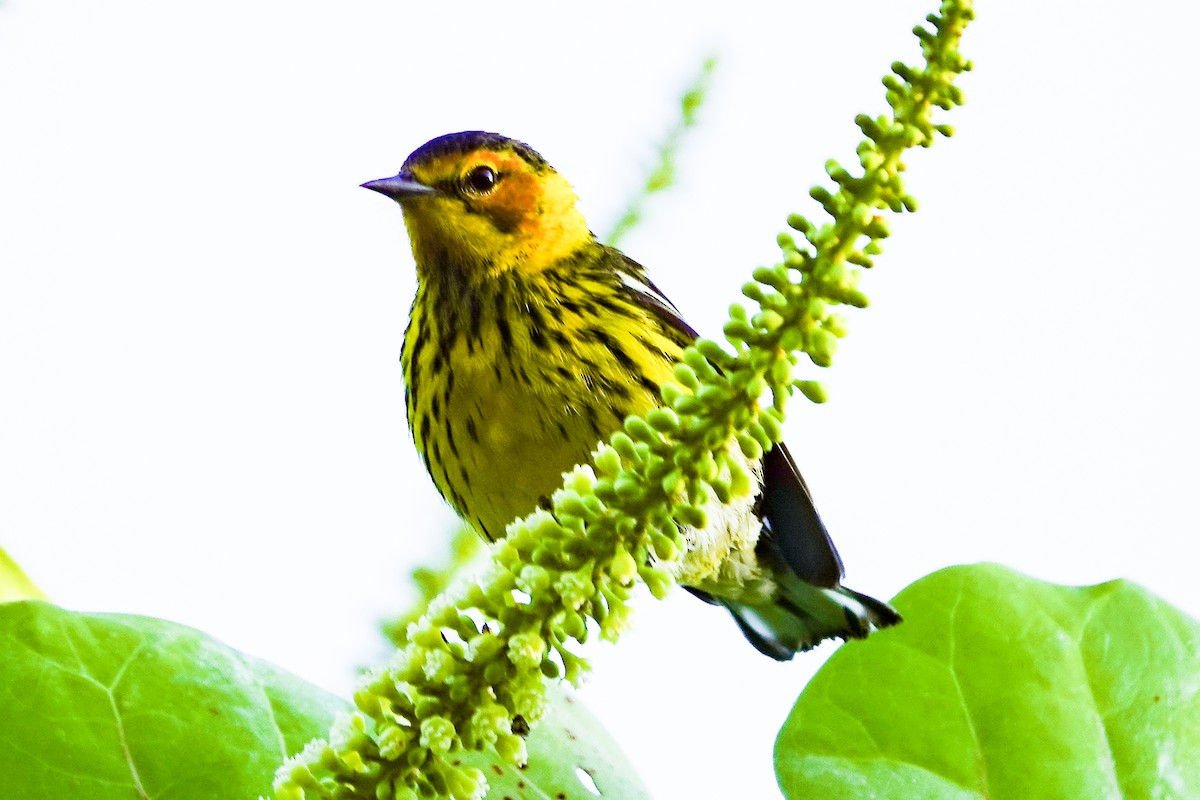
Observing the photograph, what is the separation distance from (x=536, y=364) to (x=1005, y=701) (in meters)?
0.72

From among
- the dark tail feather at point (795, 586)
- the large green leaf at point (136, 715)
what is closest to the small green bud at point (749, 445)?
the large green leaf at point (136, 715)

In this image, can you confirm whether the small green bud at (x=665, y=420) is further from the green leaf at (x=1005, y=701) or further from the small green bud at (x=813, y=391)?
the green leaf at (x=1005, y=701)

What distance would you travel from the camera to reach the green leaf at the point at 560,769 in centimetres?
90

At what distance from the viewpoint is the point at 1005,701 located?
94 cm

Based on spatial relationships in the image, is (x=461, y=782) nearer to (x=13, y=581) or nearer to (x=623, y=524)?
(x=623, y=524)

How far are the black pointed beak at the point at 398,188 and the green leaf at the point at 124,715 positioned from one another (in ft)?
2.45

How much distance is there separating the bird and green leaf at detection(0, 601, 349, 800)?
58 cm

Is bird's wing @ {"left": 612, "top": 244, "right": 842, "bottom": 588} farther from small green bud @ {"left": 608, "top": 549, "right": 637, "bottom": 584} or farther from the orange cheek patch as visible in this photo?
small green bud @ {"left": 608, "top": 549, "right": 637, "bottom": 584}

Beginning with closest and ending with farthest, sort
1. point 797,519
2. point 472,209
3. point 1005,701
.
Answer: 1. point 1005,701
2. point 797,519
3. point 472,209

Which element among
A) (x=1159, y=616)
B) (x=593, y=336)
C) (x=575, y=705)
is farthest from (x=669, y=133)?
(x=1159, y=616)

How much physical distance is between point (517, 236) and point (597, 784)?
2.73ft

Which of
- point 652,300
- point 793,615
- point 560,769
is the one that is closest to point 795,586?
point 793,615

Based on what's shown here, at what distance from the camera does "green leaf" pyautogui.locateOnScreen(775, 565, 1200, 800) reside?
0.89 metres

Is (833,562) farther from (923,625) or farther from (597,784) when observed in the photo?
(597,784)
